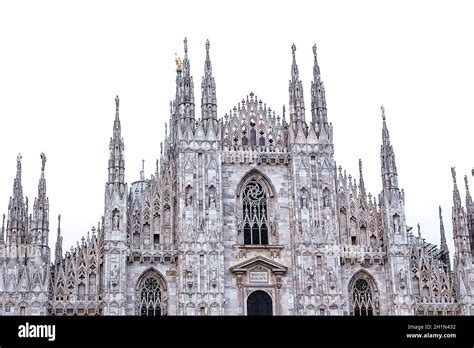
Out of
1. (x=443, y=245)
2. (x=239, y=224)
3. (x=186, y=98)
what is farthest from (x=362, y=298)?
(x=186, y=98)

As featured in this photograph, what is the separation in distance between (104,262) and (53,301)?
3340 mm

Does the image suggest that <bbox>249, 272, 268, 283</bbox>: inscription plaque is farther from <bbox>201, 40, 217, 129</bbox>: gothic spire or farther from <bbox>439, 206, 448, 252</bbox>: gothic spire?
<bbox>439, 206, 448, 252</bbox>: gothic spire

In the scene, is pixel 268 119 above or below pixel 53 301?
above

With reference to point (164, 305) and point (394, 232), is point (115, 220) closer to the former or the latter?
point (164, 305)

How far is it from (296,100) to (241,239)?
882 cm

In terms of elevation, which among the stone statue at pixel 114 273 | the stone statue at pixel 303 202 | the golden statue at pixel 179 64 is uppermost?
the golden statue at pixel 179 64

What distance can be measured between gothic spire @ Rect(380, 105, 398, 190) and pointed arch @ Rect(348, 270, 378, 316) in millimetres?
5317

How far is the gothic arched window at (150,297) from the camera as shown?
4625cm

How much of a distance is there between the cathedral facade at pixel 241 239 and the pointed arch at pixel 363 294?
6 cm

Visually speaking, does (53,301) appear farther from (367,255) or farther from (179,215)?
(367,255)

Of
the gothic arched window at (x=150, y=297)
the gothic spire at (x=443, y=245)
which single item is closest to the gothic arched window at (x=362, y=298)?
the gothic spire at (x=443, y=245)

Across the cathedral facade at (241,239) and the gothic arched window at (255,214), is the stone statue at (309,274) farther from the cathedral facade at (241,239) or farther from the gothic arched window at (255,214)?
the gothic arched window at (255,214)
